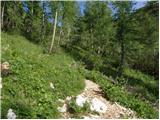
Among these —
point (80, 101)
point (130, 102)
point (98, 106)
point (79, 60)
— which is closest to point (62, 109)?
point (80, 101)

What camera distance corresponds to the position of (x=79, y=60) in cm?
3900

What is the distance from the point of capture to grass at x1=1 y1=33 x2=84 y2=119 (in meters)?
11.1

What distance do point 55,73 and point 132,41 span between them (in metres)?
18.8

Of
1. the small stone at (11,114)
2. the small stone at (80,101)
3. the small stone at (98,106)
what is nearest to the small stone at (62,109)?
the small stone at (80,101)

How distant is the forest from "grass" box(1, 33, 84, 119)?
3 cm

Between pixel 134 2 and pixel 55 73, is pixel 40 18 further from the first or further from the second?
pixel 55 73

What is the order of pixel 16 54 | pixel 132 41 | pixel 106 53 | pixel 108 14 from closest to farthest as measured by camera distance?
1. pixel 16 54
2. pixel 132 41
3. pixel 108 14
4. pixel 106 53

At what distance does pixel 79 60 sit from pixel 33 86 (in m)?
26.2

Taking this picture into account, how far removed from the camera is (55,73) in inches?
602

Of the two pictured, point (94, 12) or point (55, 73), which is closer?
point (55, 73)

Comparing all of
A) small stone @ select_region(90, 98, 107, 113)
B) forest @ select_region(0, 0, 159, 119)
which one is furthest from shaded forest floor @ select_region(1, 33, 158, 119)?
small stone @ select_region(90, 98, 107, 113)

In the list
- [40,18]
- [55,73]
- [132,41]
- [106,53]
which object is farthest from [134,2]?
[55,73]

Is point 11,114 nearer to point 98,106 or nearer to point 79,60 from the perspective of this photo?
point 98,106

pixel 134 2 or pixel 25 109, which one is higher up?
pixel 134 2
